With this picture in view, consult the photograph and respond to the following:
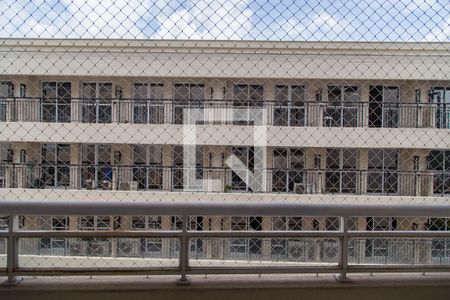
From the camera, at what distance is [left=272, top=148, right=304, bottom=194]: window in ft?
6.08

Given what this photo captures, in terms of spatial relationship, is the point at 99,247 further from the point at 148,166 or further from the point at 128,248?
the point at 148,166

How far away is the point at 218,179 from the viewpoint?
2.01 meters

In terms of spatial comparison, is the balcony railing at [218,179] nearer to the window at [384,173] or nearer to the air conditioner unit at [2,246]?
the window at [384,173]

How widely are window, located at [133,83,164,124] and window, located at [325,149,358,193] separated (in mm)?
1037

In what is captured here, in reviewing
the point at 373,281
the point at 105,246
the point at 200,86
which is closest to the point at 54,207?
the point at 105,246

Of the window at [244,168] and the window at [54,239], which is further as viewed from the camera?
the window at [244,168]

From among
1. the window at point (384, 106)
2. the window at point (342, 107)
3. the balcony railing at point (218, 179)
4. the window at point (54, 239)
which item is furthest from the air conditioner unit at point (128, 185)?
the window at point (384, 106)

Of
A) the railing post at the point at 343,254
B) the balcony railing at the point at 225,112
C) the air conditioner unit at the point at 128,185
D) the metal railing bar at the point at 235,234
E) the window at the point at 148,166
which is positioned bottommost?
the railing post at the point at 343,254

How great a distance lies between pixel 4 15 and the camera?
1.33 metres

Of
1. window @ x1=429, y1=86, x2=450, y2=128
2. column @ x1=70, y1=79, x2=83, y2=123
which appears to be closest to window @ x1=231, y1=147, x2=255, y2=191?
column @ x1=70, y1=79, x2=83, y2=123

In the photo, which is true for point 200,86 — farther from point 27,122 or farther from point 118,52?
point 27,122

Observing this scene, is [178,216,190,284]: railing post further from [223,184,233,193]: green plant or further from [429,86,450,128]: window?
[429,86,450,128]: window

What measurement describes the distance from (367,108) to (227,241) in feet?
3.77

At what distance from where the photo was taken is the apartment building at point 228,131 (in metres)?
1.30
